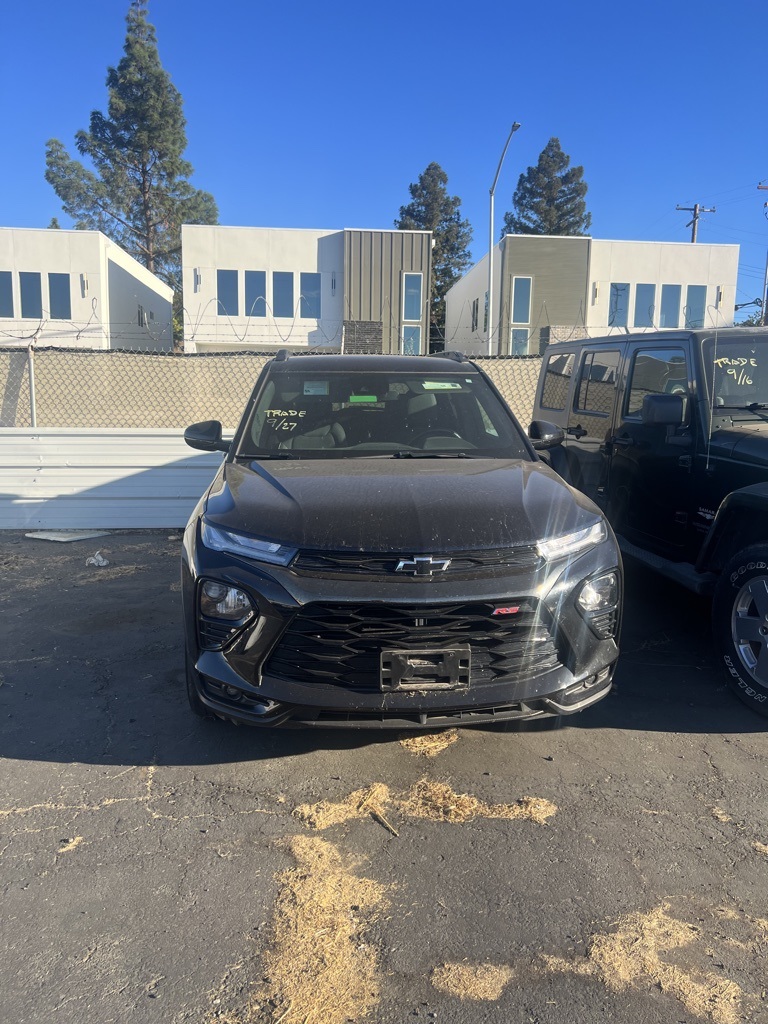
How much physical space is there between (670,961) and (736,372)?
3.61m

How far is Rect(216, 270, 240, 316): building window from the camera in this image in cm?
2584

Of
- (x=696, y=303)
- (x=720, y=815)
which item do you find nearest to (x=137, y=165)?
(x=696, y=303)

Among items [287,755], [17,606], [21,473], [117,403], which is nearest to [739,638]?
[287,755]

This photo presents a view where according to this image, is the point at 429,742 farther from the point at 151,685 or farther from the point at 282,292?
the point at 282,292

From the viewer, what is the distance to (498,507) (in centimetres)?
324

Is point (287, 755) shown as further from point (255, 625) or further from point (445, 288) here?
point (445, 288)

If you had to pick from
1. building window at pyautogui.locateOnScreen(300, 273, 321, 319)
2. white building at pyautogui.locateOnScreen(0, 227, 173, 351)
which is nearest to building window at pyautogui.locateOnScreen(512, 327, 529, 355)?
building window at pyautogui.locateOnScreen(300, 273, 321, 319)

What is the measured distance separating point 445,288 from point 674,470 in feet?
176

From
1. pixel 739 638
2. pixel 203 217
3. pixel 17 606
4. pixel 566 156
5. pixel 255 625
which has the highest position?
pixel 566 156

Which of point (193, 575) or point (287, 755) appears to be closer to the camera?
point (193, 575)

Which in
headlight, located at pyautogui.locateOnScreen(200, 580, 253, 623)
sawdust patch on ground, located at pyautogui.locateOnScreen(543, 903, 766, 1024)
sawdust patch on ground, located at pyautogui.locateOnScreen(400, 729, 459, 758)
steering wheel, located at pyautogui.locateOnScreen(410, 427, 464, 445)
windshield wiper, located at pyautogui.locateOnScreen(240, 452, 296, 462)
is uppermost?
steering wheel, located at pyautogui.locateOnScreen(410, 427, 464, 445)

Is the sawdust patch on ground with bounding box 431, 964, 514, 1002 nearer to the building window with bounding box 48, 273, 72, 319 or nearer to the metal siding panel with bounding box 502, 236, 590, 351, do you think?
the metal siding panel with bounding box 502, 236, 590, 351

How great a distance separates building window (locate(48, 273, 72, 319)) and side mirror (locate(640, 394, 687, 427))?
24319mm

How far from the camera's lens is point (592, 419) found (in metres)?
6.25
